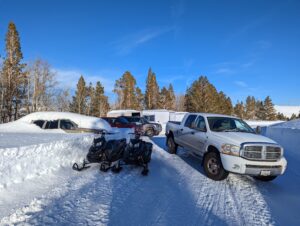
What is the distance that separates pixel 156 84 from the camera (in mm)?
66688

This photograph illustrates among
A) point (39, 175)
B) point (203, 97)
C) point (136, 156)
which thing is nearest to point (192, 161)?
point (136, 156)

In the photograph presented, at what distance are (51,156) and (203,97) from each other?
52.5 meters

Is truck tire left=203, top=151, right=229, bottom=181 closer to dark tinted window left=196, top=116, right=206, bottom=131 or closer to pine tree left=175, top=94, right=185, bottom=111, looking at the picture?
dark tinted window left=196, top=116, right=206, bottom=131

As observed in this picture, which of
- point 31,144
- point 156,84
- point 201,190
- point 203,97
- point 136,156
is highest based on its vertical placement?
point 156,84

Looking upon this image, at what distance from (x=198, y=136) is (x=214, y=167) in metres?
1.39

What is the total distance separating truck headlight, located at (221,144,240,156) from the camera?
19.6 ft

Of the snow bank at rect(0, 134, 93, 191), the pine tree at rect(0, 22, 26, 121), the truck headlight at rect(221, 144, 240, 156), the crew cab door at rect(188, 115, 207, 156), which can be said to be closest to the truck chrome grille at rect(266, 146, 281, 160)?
the truck headlight at rect(221, 144, 240, 156)

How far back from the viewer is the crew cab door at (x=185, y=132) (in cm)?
856

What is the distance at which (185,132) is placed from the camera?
884 centimetres

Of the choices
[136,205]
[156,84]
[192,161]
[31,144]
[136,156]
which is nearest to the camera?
[136,205]

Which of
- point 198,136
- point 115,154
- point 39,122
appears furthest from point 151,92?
point 115,154

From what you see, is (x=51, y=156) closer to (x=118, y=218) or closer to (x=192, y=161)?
(x=118, y=218)

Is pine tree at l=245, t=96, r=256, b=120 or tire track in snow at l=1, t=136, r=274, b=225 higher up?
pine tree at l=245, t=96, r=256, b=120

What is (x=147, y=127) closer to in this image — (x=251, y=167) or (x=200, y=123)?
(x=200, y=123)
